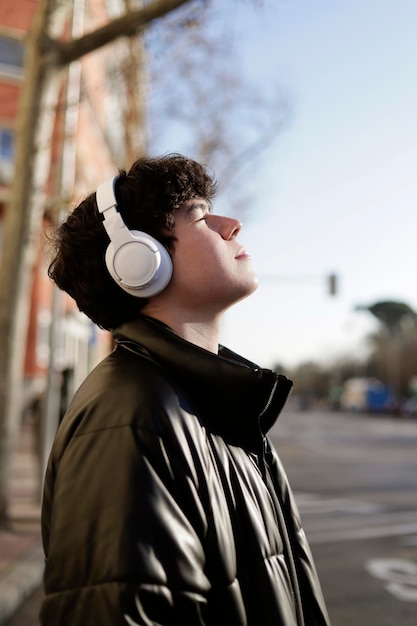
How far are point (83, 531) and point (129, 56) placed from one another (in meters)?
10.6

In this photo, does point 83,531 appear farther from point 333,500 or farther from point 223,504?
point 333,500

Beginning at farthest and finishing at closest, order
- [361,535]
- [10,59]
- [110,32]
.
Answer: [10,59] → [361,535] → [110,32]

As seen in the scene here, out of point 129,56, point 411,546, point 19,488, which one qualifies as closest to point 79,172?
point 129,56

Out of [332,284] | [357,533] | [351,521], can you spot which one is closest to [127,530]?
[357,533]

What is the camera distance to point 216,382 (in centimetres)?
146

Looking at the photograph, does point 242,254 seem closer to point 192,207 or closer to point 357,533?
point 192,207

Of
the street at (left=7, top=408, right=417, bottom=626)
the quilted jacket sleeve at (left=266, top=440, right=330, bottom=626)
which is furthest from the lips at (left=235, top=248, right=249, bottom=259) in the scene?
the street at (left=7, top=408, right=417, bottom=626)

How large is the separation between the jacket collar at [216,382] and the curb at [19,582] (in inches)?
139

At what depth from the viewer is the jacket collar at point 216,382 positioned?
1463 mm

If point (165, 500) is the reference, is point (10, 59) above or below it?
above

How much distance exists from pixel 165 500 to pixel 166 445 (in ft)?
0.33

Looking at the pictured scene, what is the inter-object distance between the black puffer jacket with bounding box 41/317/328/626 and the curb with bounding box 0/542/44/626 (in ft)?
11.6

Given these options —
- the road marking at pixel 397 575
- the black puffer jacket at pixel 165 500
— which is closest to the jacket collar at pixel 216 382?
the black puffer jacket at pixel 165 500

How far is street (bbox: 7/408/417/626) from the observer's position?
4910 mm
